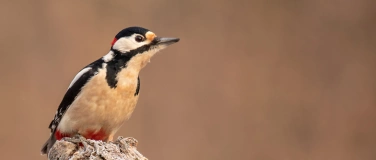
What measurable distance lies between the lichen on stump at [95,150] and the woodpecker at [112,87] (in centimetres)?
10

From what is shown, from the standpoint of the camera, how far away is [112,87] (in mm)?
1798

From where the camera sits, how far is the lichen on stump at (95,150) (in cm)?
161

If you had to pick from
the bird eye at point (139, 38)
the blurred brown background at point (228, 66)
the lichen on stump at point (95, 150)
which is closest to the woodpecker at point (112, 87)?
the bird eye at point (139, 38)

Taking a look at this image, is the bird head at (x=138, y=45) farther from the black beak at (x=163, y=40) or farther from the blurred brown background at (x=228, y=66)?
the blurred brown background at (x=228, y=66)

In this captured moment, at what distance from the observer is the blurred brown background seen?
3.30 meters

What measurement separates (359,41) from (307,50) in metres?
0.37

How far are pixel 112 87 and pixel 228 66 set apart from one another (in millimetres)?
1808

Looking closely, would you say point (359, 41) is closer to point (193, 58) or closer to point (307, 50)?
point (307, 50)

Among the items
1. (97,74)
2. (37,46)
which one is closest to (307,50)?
(37,46)

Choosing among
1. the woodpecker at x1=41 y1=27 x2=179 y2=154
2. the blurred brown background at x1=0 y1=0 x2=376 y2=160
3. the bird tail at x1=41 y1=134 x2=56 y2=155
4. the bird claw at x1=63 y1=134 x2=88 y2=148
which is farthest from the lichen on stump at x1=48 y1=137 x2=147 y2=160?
the blurred brown background at x1=0 y1=0 x2=376 y2=160

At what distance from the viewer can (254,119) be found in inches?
142

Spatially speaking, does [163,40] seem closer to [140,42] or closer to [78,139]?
[140,42]

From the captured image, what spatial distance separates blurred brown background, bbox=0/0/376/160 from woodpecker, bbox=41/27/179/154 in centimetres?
151

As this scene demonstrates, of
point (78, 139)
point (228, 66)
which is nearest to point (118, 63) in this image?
point (78, 139)
